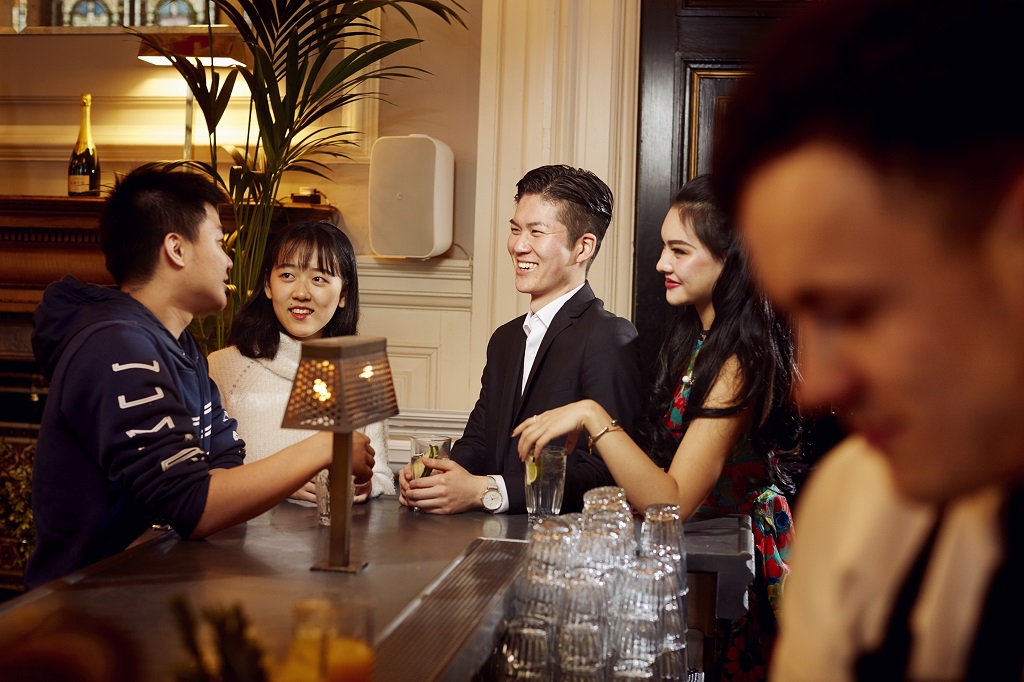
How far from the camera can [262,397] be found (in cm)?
258

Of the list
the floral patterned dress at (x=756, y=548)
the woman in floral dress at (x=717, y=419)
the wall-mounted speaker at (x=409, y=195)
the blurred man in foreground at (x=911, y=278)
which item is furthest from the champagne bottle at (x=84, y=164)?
the blurred man in foreground at (x=911, y=278)

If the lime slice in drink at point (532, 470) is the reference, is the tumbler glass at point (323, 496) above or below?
below

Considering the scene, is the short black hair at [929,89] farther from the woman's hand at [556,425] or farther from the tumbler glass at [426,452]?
the tumbler glass at [426,452]

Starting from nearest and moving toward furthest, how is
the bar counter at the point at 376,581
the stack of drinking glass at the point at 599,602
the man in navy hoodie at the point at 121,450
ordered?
the bar counter at the point at 376,581 → the stack of drinking glass at the point at 599,602 → the man in navy hoodie at the point at 121,450

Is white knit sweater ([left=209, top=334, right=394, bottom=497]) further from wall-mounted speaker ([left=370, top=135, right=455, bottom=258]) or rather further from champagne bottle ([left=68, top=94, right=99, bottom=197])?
champagne bottle ([left=68, top=94, right=99, bottom=197])

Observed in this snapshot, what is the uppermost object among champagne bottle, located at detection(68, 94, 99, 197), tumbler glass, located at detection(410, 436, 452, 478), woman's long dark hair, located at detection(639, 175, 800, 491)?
champagne bottle, located at detection(68, 94, 99, 197)

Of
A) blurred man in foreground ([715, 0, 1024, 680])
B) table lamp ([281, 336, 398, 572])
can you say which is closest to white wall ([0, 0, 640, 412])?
table lamp ([281, 336, 398, 572])

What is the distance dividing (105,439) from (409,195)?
2155 millimetres

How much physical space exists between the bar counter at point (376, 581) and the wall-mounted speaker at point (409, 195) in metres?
1.81

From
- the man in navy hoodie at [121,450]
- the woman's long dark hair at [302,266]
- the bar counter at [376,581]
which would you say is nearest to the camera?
the bar counter at [376,581]

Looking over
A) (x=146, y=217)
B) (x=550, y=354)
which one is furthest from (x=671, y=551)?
(x=146, y=217)

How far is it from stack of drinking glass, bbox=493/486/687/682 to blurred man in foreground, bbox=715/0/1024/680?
94cm

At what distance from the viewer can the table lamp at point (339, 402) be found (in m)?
1.45

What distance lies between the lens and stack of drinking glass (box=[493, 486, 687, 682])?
1.34 m
